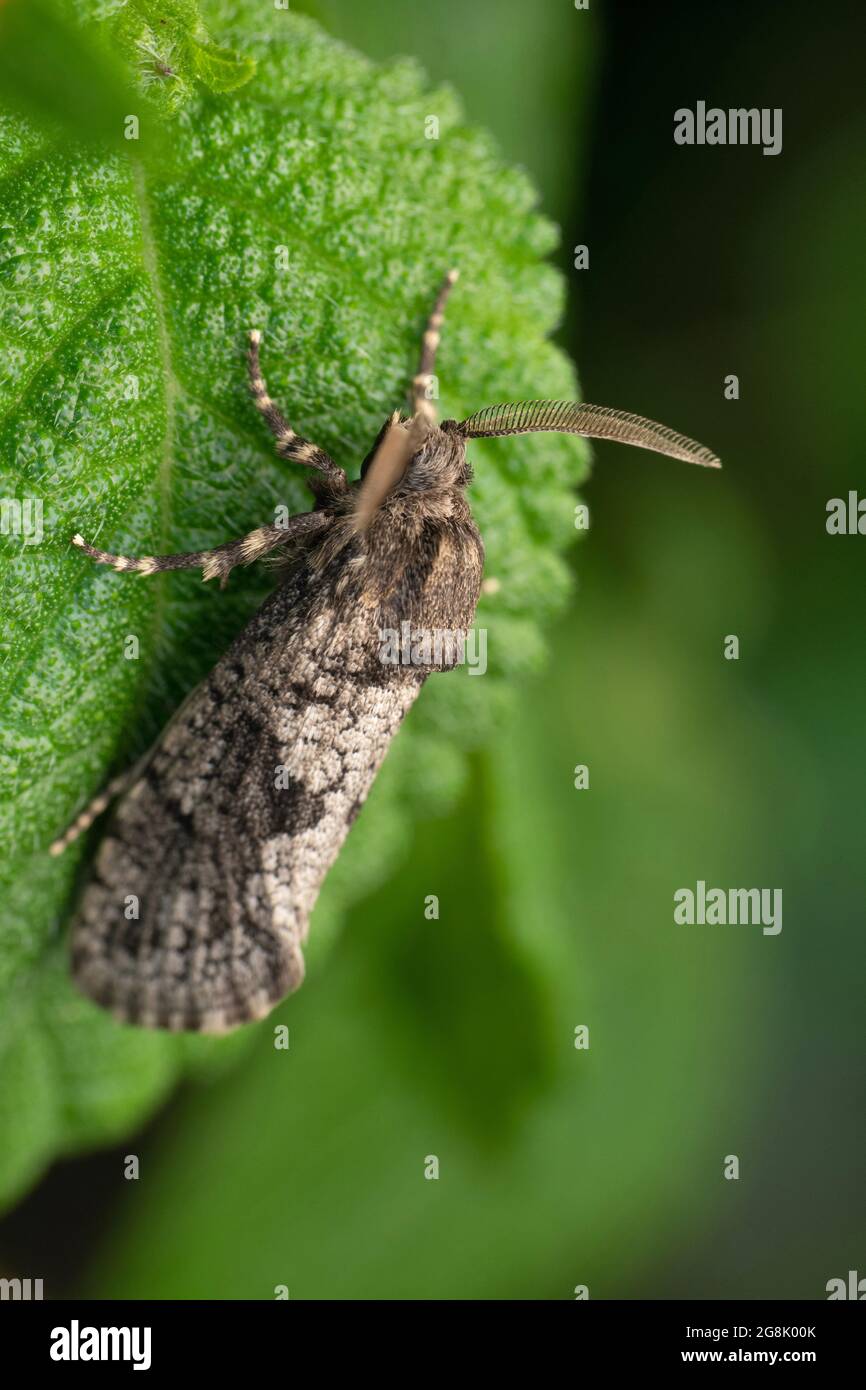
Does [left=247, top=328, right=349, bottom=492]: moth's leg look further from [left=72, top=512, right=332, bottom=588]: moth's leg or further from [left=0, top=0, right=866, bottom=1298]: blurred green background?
[left=0, top=0, right=866, bottom=1298]: blurred green background

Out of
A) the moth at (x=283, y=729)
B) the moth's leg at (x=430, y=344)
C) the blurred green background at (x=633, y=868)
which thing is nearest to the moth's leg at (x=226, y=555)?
the moth at (x=283, y=729)

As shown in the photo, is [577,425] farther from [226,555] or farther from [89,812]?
[89,812]

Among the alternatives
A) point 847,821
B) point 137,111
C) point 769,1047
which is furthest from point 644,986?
point 137,111

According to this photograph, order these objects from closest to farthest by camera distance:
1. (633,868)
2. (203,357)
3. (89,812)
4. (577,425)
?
(203,357) → (577,425) → (89,812) → (633,868)

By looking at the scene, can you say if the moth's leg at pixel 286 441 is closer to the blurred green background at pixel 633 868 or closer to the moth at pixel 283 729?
the moth at pixel 283 729

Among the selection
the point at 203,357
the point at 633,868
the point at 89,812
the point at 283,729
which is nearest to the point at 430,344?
the point at 203,357

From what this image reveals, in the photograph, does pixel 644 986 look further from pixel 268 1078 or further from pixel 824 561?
pixel 824 561
